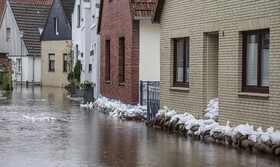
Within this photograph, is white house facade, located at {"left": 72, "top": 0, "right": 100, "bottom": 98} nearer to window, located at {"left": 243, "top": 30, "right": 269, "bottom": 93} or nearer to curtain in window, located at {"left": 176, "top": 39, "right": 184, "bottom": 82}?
curtain in window, located at {"left": 176, "top": 39, "right": 184, "bottom": 82}

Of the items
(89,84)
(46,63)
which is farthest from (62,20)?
(89,84)

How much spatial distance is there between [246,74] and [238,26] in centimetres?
113

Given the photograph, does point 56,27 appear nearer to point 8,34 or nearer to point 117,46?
point 8,34

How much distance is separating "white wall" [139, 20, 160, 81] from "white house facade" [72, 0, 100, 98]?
8.75 m

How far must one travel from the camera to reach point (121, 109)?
24.7m

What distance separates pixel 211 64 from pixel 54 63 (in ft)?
129

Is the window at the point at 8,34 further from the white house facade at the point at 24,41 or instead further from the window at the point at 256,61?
the window at the point at 256,61

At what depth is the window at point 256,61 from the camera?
→ 14977 millimetres

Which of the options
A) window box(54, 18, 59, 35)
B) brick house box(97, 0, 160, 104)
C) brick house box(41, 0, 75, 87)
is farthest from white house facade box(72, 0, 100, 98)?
window box(54, 18, 59, 35)

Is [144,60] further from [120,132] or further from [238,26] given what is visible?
[238,26]

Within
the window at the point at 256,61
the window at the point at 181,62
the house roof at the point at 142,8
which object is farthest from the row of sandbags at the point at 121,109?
the window at the point at 256,61

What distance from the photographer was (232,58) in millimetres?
16188

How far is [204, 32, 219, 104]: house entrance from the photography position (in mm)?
18031

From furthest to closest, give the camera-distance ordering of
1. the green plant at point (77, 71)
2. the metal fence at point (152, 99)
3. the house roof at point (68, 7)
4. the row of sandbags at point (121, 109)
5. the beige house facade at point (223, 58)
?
the house roof at point (68, 7), the green plant at point (77, 71), the row of sandbags at point (121, 109), the metal fence at point (152, 99), the beige house facade at point (223, 58)
